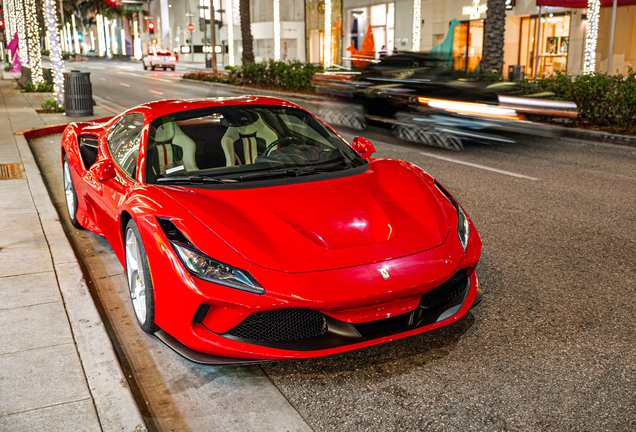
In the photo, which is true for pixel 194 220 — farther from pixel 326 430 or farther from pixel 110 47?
pixel 110 47

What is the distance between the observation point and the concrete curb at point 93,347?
9.62 ft

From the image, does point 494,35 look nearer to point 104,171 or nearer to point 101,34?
point 104,171

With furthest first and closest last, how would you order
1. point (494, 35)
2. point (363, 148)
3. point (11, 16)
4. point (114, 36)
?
1. point (114, 36)
2. point (11, 16)
3. point (494, 35)
4. point (363, 148)

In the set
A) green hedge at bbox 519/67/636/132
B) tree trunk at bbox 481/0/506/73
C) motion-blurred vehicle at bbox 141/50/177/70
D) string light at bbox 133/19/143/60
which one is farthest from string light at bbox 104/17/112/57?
green hedge at bbox 519/67/636/132

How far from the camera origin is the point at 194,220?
3537mm

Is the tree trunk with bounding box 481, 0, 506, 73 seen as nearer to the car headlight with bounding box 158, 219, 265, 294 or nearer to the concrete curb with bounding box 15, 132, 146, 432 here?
the concrete curb with bounding box 15, 132, 146, 432

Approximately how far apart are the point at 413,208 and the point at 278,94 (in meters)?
22.7

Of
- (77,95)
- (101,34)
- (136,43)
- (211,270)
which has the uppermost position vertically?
(101,34)

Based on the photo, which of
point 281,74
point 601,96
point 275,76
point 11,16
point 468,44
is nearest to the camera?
point 601,96

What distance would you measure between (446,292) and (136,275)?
1953mm

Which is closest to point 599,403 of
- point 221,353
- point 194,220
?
point 221,353

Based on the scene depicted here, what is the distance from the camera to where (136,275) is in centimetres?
402

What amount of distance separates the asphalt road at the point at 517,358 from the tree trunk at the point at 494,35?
41.0 ft

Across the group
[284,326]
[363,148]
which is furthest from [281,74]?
[284,326]
